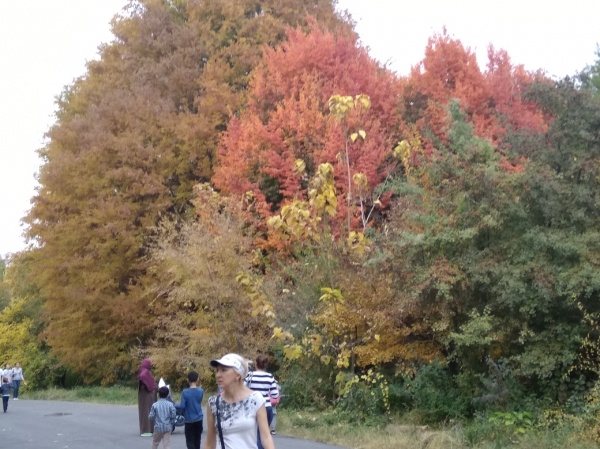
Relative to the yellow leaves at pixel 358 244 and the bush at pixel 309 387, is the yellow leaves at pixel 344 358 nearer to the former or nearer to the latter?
the bush at pixel 309 387

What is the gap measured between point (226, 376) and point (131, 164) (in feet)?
Result: 87.1

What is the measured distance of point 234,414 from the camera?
514cm

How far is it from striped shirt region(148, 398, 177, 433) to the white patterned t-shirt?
22.8 ft

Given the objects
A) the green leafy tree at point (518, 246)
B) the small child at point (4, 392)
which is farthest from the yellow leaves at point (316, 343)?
the small child at point (4, 392)

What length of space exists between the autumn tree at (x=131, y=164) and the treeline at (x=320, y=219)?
0.11m

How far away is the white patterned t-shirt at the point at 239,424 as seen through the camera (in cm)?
512

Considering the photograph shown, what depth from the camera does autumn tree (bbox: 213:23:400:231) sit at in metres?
25.4

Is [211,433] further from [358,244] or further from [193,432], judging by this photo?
[358,244]

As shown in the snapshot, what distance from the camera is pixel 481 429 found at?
13.1m

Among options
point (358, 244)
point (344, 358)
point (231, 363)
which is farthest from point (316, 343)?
point (231, 363)

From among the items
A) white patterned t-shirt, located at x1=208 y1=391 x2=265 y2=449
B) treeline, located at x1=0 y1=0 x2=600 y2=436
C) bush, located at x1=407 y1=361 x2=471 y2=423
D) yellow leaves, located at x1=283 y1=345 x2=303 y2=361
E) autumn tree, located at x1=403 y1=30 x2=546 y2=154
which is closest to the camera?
white patterned t-shirt, located at x1=208 y1=391 x2=265 y2=449

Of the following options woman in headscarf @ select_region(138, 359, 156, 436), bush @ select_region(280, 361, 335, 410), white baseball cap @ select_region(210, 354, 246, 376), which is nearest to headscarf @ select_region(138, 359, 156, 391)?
woman in headscarf @ select_region(138, 359, 156, 436)

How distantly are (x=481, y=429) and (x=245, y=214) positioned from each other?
14.0m

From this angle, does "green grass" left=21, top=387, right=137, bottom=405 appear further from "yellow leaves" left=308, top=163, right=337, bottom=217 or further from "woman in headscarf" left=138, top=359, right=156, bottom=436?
"yellow leaves" left=308, top=163, right=337, bottom=217
